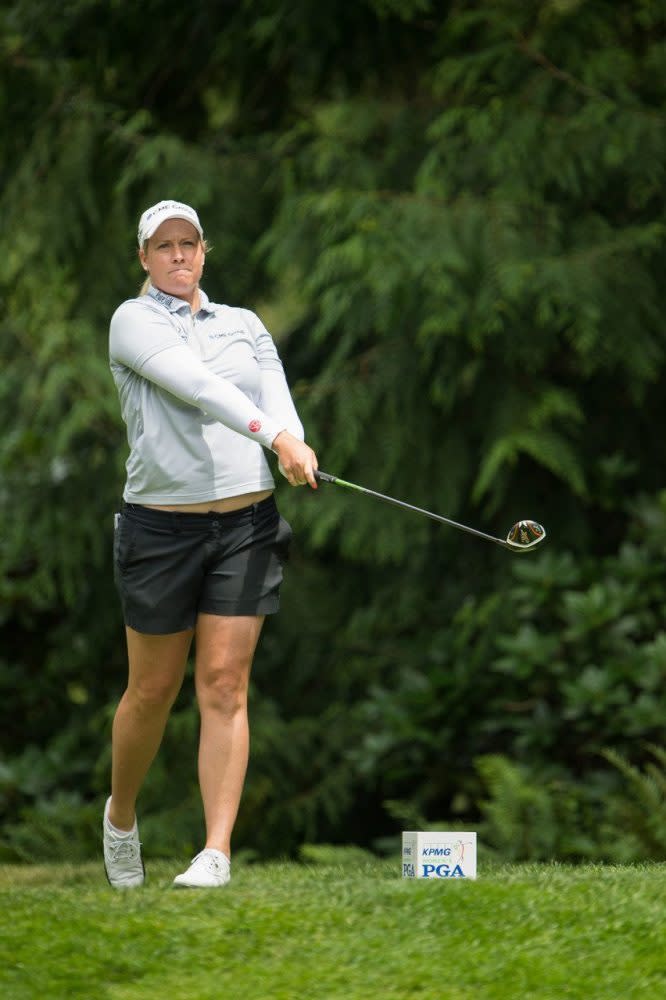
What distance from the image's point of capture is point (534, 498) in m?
7.72

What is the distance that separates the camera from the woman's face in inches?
184

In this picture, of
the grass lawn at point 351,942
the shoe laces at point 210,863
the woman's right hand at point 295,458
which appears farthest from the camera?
the shoe laces at point 210,863

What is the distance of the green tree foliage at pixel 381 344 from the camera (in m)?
7.14

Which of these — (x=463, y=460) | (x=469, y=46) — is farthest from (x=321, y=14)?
(x=463, y=460)

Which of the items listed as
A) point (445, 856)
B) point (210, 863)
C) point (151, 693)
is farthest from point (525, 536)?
point (210, 863)

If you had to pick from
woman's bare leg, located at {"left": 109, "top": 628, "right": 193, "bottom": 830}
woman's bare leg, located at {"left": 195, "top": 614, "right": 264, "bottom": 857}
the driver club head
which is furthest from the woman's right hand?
the driver club head

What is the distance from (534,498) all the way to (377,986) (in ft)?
14.4

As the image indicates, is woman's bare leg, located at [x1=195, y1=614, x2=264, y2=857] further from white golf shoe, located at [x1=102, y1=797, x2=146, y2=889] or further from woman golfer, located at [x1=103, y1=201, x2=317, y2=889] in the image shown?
white golf shoe, located at [x1=102, y1=797, x2=146, y2=889]

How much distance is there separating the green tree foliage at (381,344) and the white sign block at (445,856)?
8.48ft

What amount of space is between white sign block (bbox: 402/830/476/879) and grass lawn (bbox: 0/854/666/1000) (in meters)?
0.23

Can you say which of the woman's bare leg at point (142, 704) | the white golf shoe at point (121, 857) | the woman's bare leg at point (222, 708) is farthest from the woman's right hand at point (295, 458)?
the white golf shoe at point (121, 857)

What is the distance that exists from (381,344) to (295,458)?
3.46m

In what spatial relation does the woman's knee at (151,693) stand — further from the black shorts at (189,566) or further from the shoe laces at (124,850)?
the shoe laces at (124,850)

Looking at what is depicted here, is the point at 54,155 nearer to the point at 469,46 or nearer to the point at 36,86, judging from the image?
the point at 36,86
